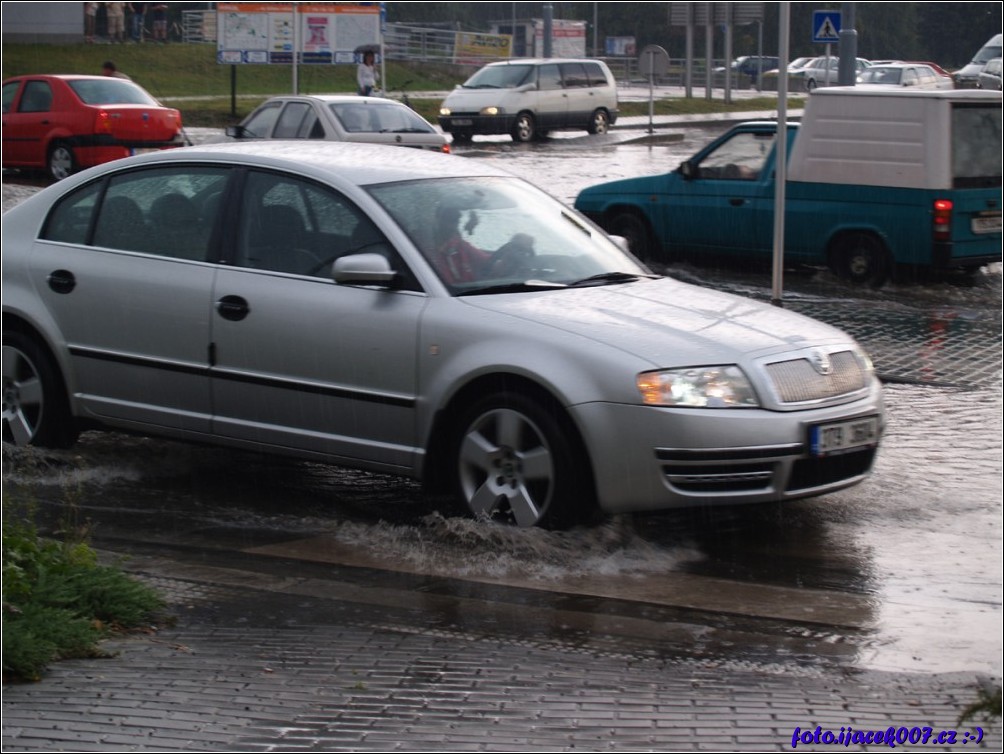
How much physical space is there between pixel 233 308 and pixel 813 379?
2588 millimetres

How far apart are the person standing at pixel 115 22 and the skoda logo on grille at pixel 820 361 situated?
53.6 m

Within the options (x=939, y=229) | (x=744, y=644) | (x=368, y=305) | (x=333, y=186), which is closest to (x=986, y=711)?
(x=744, y=644)

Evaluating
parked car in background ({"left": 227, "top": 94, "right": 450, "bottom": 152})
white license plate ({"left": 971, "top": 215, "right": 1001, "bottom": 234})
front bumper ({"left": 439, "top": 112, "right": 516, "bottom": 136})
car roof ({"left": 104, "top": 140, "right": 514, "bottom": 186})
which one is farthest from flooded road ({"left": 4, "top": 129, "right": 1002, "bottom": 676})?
front bumper ({"left": 439, "top": 112, "right": 516, "bottom": 136})

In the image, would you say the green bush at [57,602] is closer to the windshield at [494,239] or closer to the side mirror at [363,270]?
the side mirror at [363,270]

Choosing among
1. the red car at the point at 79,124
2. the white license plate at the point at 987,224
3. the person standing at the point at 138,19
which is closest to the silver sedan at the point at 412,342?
the white license plate at the point at 987,224

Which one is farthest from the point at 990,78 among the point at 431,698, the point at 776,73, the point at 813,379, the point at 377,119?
the point at 431,698

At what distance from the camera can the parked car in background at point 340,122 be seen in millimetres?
21109

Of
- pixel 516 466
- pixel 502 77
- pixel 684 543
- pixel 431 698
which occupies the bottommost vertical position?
pixel 684 543

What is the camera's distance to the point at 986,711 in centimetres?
391

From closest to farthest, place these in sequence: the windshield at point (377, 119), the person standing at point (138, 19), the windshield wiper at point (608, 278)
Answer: the windshield wiper at point (608, 278) → the windshield at point (377, 119) → the person standing at point (138, 19)

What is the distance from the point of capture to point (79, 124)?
22.1 metres

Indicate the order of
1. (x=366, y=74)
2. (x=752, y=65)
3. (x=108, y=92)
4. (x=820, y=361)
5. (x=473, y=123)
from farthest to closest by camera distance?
(x=752, y=65) < (x=473, y=123) < (x=366, y=74) < (x=108, y=92) < (x=820, y=361)

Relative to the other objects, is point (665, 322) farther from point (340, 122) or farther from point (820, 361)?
point (340, 122)

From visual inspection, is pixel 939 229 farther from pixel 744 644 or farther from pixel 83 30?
pixel 83 30
